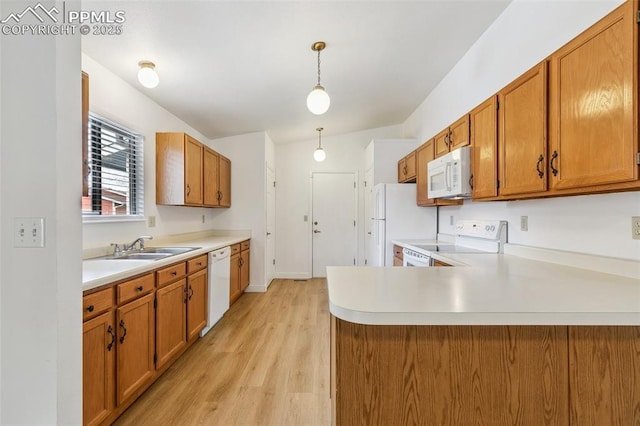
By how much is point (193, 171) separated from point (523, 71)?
3.23 meters

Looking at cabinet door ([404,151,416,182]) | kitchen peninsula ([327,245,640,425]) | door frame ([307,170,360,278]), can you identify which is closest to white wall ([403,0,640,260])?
cabinet door ([404,151,416,182])

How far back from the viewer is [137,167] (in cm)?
292

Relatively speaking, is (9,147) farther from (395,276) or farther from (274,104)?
(274,104)

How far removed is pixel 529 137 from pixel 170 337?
2835 mm

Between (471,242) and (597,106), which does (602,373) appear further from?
(471,242)

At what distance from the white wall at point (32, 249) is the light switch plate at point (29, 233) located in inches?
0.9

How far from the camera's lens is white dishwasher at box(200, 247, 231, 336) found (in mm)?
3020

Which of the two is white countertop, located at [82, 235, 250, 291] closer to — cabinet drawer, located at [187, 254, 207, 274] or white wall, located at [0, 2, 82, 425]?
cabinet drawer, located at [187, 254, 207, 274]

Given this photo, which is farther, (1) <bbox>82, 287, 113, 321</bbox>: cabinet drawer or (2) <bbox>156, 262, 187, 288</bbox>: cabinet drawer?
(2) <bbox>156, 262, 187, 288</bbox>: cabinet drawer

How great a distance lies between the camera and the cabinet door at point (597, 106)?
112cm

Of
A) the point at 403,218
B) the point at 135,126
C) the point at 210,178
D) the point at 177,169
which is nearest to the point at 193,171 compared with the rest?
the point at 177,169

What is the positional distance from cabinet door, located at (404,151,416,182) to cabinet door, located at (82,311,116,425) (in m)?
3.37

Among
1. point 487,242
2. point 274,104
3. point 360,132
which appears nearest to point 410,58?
point 274,104

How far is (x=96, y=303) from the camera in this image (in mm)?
1471
